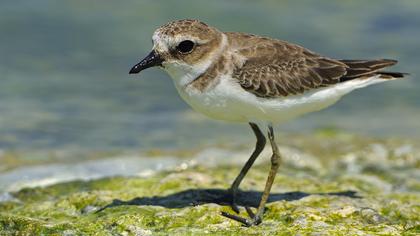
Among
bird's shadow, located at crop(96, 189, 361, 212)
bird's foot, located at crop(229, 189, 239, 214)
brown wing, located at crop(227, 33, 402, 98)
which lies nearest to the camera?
brown wing, located at crop(227, 33, 402, 98)

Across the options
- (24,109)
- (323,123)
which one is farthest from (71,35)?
(323,123)

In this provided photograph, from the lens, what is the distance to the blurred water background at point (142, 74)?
41.8 feet

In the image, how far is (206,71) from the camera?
6789 mm

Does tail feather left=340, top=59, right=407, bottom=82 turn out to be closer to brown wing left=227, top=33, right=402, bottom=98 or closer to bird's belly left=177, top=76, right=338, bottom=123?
A: brown wing left=227, top=33, right=402, bottom=98

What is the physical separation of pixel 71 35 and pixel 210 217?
10.2 metres

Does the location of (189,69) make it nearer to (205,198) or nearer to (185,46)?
(185,46)

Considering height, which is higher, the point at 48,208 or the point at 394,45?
the point at 394,45

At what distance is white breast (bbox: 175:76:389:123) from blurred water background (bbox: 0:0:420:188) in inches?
184

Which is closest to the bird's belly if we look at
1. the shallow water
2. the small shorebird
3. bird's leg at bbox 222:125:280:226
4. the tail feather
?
the small shorebird

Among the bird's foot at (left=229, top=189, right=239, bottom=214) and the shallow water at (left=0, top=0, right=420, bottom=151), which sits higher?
the shallow water at (left=0, top=0, right=420, bottom=151)

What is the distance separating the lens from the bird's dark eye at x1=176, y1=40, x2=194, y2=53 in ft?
22.3

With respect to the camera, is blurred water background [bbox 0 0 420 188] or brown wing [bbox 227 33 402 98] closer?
brown wing [bbox 227 33 402 98]

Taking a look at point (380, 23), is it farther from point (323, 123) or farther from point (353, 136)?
point (353, 136)

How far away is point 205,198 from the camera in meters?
7.49
